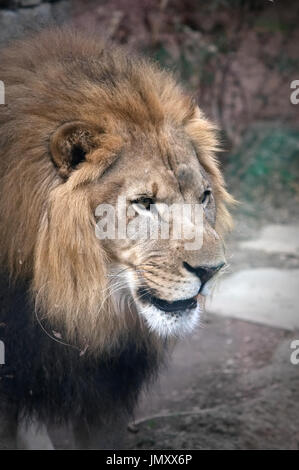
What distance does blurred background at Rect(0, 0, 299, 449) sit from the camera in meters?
4.02

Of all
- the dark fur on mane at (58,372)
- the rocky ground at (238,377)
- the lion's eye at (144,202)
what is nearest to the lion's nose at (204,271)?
the lion's eye at (144,202)

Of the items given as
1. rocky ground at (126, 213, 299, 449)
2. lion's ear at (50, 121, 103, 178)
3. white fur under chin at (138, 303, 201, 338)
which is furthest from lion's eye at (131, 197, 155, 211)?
rocky ground at (126, 213, 299, 449)

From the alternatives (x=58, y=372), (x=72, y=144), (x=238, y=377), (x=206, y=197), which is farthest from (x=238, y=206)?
(x=72, y=144)

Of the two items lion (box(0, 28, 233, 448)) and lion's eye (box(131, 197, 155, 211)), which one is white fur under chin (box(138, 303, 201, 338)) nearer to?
lion (box(0, 28, 233, 448))

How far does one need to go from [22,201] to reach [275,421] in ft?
7.08

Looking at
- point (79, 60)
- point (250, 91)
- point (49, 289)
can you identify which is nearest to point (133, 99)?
point (79, 60)

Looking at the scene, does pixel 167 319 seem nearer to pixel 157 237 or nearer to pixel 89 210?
pixel 157 237

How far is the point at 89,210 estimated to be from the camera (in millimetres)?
2680

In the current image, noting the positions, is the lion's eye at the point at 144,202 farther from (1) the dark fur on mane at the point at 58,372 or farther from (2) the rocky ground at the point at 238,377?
(2) the rocky ground at the point at 238,377

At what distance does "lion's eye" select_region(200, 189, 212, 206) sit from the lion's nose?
1.12ft

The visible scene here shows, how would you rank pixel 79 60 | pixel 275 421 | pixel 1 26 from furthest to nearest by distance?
pixel 1 26, pixel 275 421, pixel 79 60

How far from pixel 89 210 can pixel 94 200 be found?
5 cm

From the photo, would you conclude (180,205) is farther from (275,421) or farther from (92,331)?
(275,421)

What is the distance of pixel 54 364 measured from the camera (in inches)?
118
